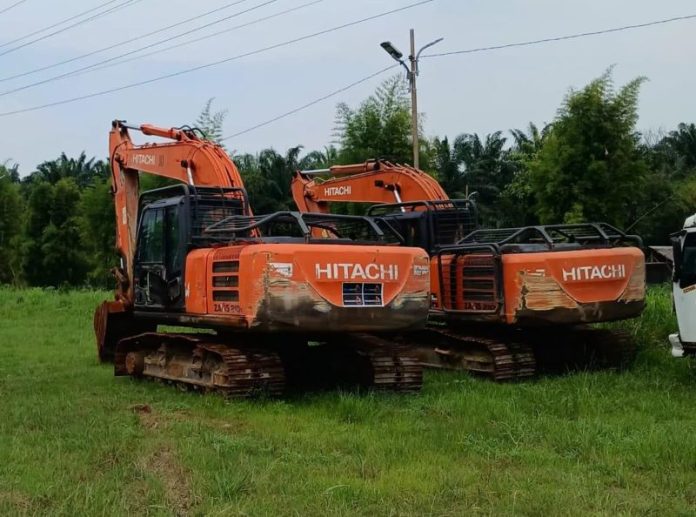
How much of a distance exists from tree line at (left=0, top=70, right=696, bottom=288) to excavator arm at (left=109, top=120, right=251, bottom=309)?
10087mm

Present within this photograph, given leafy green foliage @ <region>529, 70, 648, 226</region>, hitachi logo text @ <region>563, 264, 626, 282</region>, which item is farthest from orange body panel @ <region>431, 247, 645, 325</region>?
leafy green foliage @ <region>529, 70, 648, 226</region>

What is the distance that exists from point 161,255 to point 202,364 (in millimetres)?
1503

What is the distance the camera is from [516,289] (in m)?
10.1

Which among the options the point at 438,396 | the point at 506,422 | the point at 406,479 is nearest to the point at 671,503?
the point at 406,479

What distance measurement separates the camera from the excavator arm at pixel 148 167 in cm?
1077

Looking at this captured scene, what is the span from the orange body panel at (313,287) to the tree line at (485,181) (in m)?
10.1

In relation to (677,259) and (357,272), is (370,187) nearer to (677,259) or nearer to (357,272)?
(357,272)

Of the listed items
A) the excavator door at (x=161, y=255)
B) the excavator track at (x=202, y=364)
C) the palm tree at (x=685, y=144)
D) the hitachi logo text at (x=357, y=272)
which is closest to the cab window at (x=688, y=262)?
the hitachi logo text at (x=357, y=272)

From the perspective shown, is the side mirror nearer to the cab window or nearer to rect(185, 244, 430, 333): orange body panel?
the cab window

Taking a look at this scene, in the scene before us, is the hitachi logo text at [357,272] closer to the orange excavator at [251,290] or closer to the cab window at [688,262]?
the orange excavator at [251,290]

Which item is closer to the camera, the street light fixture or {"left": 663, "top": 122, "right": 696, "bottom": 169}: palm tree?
the street light fixture

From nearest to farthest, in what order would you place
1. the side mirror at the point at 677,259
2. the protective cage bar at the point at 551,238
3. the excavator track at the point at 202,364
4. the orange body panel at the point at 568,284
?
the excavator track at the point at 202,364, the side mirror at the point at 677,259, the orange body panel at the point at 568,284, the protective cage bar at the point at 551,238

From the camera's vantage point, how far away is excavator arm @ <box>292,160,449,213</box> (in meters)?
13.0

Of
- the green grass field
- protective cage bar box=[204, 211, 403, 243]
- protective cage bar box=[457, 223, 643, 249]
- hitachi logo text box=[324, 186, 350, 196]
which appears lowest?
the green grass field
